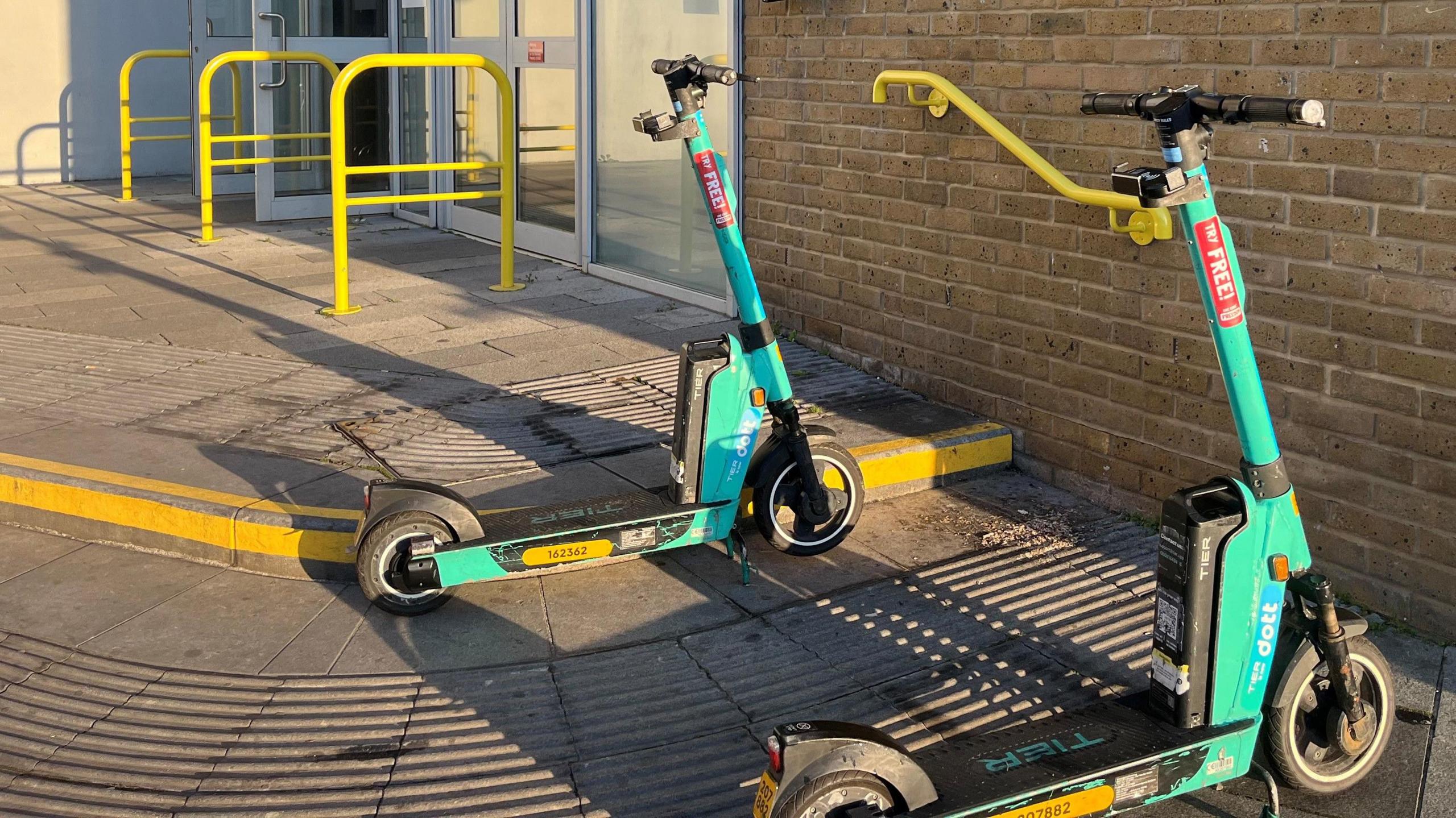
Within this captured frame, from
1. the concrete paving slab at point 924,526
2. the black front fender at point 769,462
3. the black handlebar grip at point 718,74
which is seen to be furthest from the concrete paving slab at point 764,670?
the black handlebar grip at point 718,74

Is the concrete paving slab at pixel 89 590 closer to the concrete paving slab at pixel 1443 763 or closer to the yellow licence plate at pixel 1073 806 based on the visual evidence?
the yellow licence plate at pixel 1073 806

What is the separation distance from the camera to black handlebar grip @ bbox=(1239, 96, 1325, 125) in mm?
2828

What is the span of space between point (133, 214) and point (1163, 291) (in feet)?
31.8

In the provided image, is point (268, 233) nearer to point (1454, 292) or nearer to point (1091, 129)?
point (1091, 129)

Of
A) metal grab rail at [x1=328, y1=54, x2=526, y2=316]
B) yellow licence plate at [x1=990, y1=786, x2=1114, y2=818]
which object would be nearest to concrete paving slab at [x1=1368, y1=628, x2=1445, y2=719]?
yellow licence plate at [x1=990, y1=786, x2=1114, y2=818]

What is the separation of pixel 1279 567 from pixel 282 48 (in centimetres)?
1013

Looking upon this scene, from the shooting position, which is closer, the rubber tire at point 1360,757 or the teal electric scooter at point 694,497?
the rubber tire at point 1360,757

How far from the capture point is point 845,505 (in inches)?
192

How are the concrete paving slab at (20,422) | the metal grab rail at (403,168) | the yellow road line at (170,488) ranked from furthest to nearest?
1. the metal grab rail at (403,168)
2. the concrete paving slab at (20,422)
3. the yellow road line at (170,488)

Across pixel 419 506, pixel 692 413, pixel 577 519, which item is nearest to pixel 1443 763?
pixel 692 413

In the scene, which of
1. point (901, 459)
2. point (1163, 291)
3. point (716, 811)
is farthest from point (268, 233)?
point (716, 811)

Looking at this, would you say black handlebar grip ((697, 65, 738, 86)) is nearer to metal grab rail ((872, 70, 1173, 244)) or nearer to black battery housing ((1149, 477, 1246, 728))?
metal grab rail ((872, 70, 1173, 244))

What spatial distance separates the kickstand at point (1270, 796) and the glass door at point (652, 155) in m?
4.72

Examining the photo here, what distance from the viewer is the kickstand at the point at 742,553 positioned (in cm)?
466
